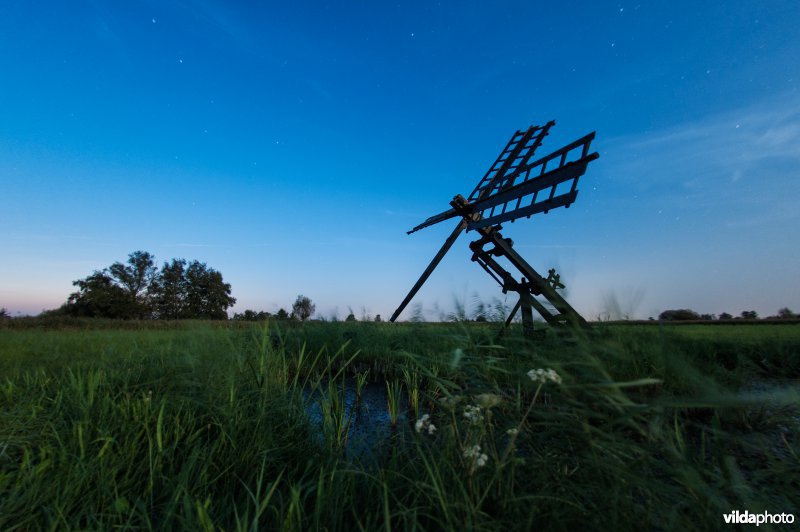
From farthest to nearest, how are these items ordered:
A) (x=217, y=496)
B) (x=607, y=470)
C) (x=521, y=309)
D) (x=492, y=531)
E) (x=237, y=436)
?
(x=521, y=309) → (x=237, y=436) → (x=217, y=496) → (x=607, y=470) → (x=492, y=531)

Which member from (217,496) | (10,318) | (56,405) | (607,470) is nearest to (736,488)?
(607,470)

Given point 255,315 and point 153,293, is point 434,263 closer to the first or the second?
point 255,315

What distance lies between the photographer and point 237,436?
2717 millimetres

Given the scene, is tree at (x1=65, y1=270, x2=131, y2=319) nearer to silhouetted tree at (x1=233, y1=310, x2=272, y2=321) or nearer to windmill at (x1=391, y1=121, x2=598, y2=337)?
silhouetted tree at (x1=233, y1=310, x2=272, y2=321)

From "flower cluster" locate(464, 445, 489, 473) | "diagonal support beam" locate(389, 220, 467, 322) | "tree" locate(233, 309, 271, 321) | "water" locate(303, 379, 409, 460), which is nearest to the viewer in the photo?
"flower cluster" locate(464, 445, 489, 473)

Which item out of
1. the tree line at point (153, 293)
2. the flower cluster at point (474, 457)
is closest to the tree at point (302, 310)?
the flower cluster at point (474, 457)

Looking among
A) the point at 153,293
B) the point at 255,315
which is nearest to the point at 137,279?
the point at 153,293

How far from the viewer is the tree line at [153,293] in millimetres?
44062

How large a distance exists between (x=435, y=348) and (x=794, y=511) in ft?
17.1

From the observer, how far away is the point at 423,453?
81.0 inches

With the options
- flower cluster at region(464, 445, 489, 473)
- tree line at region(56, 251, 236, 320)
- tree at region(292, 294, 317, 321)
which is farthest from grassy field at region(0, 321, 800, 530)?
tree line at region(56, 251, 236, 320)

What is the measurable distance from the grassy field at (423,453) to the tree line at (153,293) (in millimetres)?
48620

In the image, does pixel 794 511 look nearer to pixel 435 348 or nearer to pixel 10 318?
pixel 435 348

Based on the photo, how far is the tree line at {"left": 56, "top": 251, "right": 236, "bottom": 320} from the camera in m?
44.1
